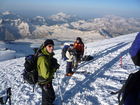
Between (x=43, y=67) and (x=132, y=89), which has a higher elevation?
(x=132, y=89)

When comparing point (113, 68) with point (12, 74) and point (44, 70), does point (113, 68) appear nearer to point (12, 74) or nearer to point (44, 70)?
point (12, 74)

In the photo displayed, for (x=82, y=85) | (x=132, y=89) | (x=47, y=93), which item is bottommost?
(x=82, y=85)

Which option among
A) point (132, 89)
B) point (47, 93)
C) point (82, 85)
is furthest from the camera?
point (82, 85)

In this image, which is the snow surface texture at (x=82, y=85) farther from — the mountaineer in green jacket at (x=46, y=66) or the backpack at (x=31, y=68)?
the backpack at (x=31, y=68)

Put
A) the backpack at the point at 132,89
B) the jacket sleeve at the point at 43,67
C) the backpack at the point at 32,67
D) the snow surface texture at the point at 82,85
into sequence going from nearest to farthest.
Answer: the backpack at the point at 132,89
the jacket sleeve at the point at 43,67
the backpack at the point at 32,67
the snow surface texture at the point at 82,85

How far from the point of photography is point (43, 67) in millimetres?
5793

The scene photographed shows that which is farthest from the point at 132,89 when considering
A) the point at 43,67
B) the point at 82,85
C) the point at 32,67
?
the point at 82,85

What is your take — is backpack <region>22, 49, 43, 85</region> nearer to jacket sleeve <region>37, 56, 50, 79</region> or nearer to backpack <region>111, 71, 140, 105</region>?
jacket sleeve <region>37, 56, 50, 79</region>

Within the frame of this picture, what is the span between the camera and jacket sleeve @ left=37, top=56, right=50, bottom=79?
5801 millimetres

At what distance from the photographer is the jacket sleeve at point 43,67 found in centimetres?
580

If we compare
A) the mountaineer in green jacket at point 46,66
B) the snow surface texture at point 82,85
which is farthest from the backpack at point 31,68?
the snow surface texture at point 82,85

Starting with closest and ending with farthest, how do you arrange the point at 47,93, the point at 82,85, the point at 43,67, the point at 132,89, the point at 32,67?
the point at 132,89, the point at 43,67, the point at 32,67, the point at 47,93, the point at 82,85

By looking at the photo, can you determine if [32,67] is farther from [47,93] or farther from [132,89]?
[132,89]

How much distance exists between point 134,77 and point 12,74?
36.9 feet
